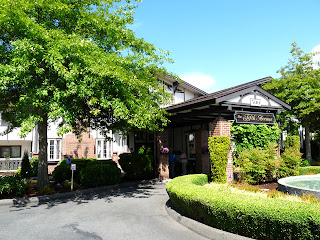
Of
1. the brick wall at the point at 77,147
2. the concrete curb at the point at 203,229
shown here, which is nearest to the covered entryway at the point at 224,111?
the concrete curb at the point at 203,229

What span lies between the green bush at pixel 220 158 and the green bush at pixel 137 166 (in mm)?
5406

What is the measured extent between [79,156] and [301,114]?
18574mm

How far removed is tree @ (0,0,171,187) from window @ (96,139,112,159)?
456 inches

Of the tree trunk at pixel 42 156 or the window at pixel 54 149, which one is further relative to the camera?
the window at pixel 54 149

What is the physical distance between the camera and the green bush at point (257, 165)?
11164 mm

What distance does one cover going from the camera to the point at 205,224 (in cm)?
630

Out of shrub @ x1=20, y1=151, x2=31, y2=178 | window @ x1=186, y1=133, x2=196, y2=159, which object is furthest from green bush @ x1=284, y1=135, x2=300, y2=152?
shrub @ x1=20, y1=151, x2=31, y2=178

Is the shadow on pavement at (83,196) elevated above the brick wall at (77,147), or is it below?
below

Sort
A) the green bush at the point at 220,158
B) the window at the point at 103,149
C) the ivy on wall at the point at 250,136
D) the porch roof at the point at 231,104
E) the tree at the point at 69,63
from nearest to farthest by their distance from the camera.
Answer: the tree at the point at 69,63 → the green bush at the point at 220,158 → the porch roof at the point at 231,104 → the ivy on wall at the point at 250,136 → the window at the point at 103,149

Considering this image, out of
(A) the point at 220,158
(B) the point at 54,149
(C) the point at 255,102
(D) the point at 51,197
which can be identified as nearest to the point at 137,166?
(D) the point at 51,197

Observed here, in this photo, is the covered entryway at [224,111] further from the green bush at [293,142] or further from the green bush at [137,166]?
the green bush at [293,142]

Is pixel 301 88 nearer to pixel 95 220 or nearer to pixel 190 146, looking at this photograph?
pixel 190 146

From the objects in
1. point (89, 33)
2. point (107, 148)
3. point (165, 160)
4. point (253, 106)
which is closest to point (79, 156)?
point (107, 148)

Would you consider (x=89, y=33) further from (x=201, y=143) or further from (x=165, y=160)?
(x=201, y=143)
